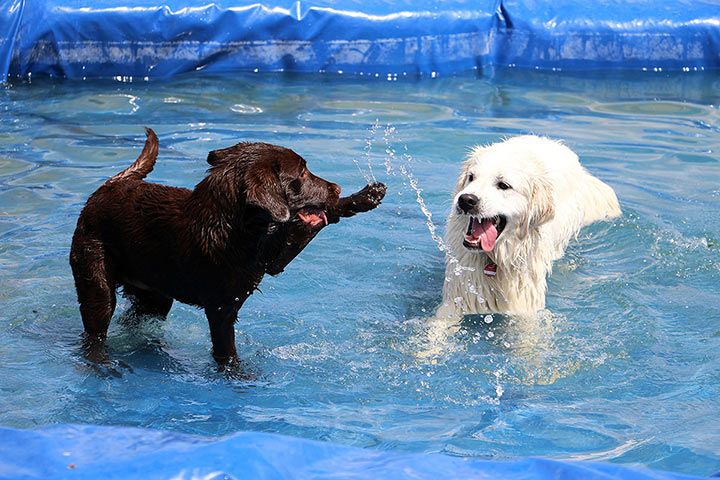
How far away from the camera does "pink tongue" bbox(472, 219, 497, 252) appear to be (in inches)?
211

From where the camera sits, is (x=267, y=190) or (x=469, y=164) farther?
(x=469, y=164)

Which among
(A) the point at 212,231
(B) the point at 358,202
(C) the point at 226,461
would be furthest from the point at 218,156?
(C) the point at 226,461

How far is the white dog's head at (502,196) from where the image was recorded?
5.25 m

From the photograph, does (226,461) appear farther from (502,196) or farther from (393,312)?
(393,312)

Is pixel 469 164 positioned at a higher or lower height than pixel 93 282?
higher

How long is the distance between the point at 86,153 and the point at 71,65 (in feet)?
8.96

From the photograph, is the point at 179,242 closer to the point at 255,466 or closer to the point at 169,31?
the point at 255,466

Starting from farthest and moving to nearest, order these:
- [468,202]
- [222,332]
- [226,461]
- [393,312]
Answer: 1. [393,312]
2. [468,202]
3. [222,332]
4. [226,461]

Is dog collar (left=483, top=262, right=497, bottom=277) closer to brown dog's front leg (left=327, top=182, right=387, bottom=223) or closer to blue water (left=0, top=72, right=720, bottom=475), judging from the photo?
blue water (left=0, top=72, right=720, bottom=475)

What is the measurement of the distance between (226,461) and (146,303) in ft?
6.98

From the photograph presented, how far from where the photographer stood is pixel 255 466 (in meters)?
3.45

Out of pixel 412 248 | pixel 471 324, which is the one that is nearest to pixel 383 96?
pixel 412 248

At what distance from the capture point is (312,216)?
448 cm

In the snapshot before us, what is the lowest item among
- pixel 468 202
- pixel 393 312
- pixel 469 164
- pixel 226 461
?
pixel 393 312
